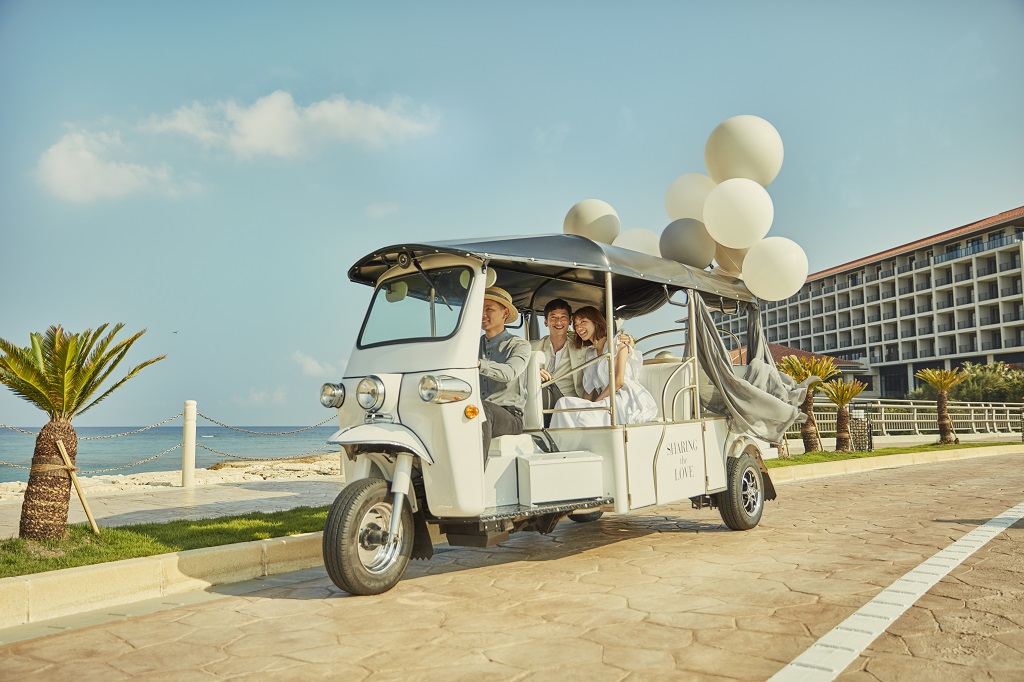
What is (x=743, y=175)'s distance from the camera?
28.1ft

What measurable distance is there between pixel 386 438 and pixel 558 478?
137 centimetres

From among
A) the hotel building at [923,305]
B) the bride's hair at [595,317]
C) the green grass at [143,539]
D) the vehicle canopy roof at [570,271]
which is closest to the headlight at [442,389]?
the vehicle canopy roof at [570,271]

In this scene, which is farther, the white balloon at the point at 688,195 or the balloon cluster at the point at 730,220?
the white balloon at the point at 688,195

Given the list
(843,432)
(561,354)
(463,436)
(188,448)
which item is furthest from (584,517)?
(843,432)

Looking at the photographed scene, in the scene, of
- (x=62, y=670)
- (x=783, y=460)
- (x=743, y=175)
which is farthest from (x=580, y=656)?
(x=783, y=460)

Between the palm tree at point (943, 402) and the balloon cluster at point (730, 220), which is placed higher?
the balloon cluster at point (730, 220)

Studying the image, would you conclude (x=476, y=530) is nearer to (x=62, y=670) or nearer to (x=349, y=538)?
(x=349, y=538)

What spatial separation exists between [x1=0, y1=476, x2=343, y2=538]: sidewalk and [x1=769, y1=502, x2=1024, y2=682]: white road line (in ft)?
21.1

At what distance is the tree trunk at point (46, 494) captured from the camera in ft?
18.8

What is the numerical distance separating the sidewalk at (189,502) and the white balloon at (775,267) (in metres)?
5.58

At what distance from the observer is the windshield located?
561 cm

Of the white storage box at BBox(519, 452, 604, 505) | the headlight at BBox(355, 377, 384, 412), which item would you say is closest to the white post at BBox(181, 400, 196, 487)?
the headlight at BBox(355, 377, 384, 412)

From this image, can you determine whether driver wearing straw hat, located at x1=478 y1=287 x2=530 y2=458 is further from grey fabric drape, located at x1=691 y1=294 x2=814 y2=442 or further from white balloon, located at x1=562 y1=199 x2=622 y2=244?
white balloon, located at x1=562 y1=199 x2=622 y2=244

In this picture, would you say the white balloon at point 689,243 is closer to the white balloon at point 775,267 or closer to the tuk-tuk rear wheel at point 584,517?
the white balloon at point 775,267
